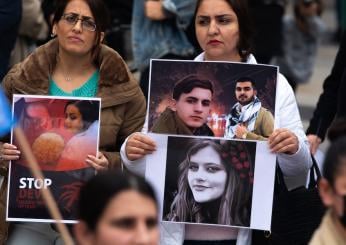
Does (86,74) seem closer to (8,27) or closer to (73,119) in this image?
(73,119)

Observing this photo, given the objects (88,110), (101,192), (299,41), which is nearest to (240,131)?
(88,110)

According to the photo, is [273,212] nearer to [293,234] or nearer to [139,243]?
[293,234]

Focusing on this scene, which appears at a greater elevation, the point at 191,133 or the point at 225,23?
the point at 225,23

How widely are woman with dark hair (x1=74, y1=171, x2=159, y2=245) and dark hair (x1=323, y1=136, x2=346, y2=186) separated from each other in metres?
0.71

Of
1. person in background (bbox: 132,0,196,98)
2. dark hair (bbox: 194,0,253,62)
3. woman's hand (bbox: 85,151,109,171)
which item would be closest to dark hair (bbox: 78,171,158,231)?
woman's hand (bbox: 85,151,109,171)

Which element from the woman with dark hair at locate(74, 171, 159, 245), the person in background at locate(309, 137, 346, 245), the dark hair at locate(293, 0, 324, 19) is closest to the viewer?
the woman with dark hair at locate(74, 171, 159, 245)

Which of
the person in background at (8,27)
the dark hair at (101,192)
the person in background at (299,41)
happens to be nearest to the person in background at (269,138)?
the dark hair at (101,192)

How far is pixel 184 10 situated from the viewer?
8078 mm

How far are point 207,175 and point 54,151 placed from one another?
746mm

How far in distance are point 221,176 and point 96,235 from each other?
154 centimetres

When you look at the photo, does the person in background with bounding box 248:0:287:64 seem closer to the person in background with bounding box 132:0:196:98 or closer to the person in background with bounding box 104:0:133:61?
the person in background with bounding box 104:0:133:61

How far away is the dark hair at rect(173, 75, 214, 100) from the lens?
5578 mm

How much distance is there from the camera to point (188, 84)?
18.4 feet

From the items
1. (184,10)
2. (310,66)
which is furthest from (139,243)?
(310,66)
